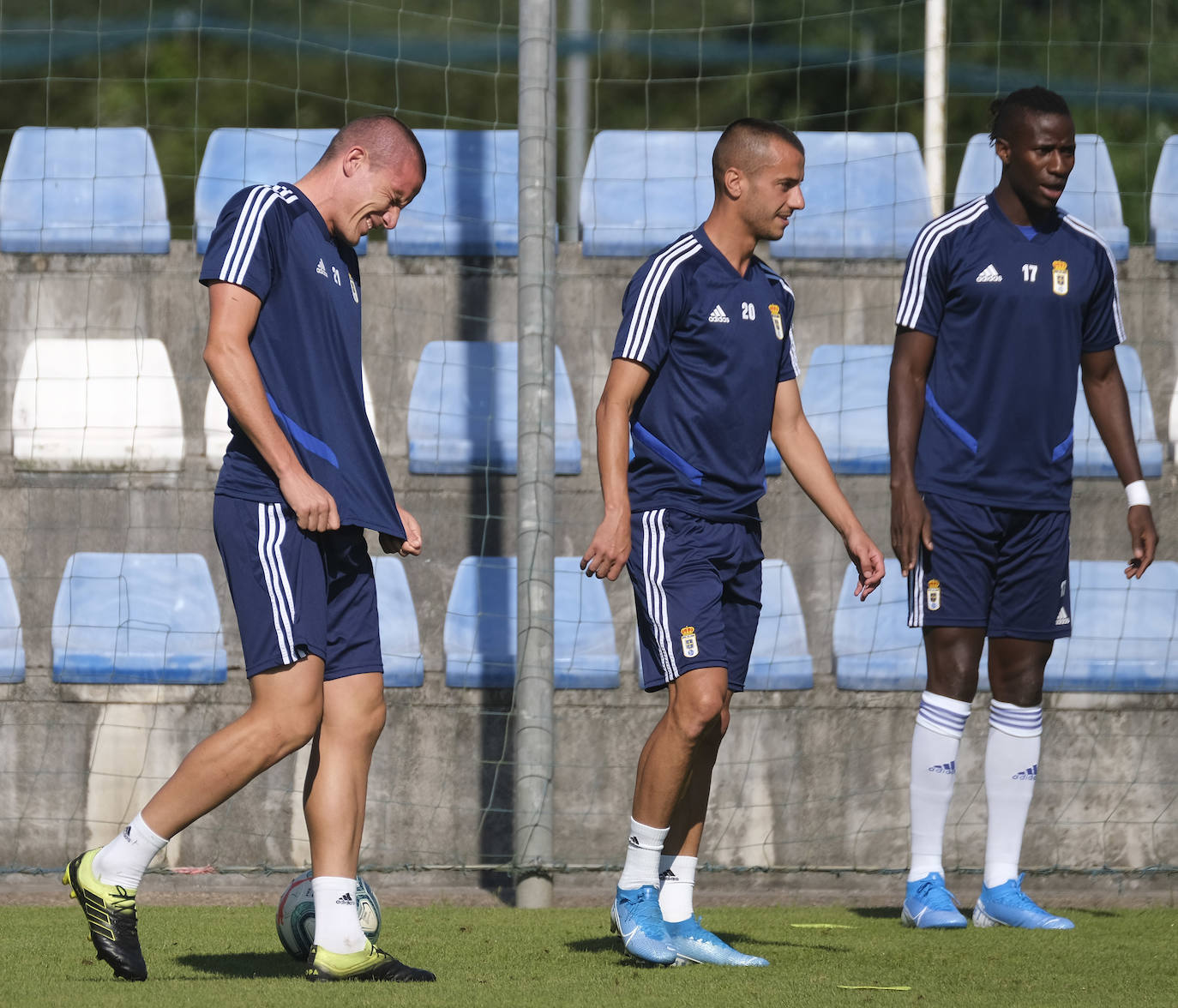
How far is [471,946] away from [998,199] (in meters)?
2.57

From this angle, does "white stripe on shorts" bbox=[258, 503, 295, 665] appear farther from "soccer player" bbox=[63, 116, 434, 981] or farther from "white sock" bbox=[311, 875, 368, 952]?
"white sock" bbox=[311, 875, 368, 952]

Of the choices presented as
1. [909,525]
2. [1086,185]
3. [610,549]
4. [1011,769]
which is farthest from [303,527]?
[1086,185]

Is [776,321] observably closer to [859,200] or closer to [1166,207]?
[859,200]

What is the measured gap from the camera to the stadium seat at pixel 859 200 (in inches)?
242

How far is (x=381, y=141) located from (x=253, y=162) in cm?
311

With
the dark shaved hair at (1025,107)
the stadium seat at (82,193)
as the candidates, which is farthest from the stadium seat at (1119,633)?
the stadium seat at (82,193)

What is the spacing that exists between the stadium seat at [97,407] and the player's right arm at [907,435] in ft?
9.35

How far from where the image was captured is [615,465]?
3.53 metres

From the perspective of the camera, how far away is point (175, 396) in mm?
5957

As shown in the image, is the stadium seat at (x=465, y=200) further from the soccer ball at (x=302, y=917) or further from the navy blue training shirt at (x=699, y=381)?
the soccer ball at (x=302, y=917)

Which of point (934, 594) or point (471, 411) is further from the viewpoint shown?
point (471, 411)

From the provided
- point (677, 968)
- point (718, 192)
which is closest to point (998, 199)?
point (718, 192)

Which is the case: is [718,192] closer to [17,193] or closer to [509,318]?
[509,318]

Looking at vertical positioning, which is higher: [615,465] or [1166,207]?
[1166,207]
